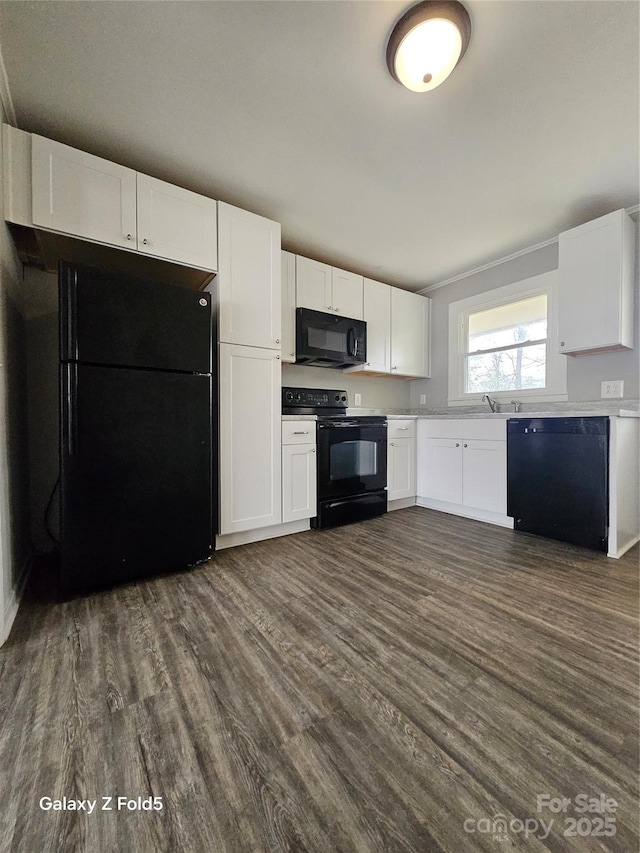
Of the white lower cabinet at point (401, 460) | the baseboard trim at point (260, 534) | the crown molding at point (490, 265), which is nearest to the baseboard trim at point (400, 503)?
the white lower cabinet at point (401, 460)

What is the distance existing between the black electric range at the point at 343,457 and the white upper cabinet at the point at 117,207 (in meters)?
1.21

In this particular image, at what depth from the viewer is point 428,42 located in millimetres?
1260

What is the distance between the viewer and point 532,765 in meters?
0.82

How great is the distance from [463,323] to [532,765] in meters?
3.52

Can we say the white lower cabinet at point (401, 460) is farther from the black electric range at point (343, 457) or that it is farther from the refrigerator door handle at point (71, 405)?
the refrigerator door handle at point (71, 405)

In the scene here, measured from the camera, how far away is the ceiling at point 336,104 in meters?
1.26

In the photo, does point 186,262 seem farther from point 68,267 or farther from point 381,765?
point 381,765

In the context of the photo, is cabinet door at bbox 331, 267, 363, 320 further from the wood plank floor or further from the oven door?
the wood plank floor

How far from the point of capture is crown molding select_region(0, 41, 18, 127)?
1429 millimetres

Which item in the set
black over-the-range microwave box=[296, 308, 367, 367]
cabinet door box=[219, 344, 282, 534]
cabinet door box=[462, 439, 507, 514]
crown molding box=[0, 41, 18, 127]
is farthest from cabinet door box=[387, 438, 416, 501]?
crown molding box=[0, 41, 18, 127]

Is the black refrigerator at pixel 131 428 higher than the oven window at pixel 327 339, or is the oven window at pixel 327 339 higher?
the oven window at pixel 327 339

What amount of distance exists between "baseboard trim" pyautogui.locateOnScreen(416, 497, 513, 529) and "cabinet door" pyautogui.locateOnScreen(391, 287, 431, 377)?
4.60 feet

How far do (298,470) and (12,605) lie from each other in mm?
1645

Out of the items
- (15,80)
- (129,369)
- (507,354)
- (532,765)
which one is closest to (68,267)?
(129,369)
